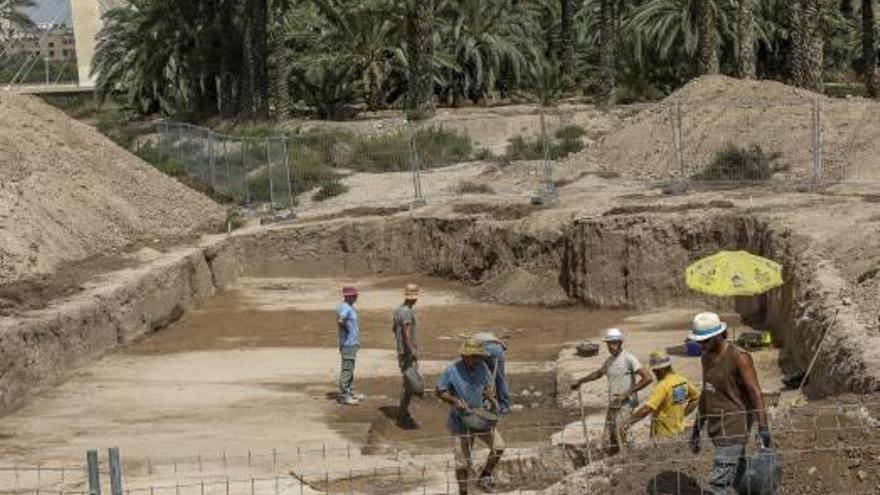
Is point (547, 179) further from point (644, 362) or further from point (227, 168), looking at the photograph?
point (644, 362)

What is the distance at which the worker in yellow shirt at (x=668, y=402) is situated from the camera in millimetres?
14258

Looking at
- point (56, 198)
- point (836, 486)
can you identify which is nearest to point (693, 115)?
point (56, 198)

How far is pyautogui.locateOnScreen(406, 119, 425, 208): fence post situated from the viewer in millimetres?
36281

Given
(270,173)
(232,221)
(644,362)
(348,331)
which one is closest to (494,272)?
(232,221)

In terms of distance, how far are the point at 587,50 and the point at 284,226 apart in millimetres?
25580

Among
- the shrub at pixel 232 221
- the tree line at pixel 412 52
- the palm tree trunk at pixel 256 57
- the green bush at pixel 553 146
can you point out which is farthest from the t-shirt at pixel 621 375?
the palm tree trunk at pixel 256 57

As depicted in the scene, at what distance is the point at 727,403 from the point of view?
466 inches

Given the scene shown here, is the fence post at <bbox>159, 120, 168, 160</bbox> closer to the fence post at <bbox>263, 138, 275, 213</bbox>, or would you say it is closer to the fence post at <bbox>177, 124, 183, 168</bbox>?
the fence post at <bbox>177, 124, 183, 168</bbox>

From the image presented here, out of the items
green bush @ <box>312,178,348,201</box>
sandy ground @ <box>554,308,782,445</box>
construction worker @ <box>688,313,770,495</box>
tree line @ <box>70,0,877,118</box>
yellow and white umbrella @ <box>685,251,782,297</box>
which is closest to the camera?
construction worker @ <box>688,313,770,495</box>

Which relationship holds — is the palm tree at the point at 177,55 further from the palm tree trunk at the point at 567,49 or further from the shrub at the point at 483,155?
the shrub at the point at 483,155

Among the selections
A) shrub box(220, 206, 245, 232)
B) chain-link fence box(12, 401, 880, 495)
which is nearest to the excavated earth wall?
shrub box(220, 206, 245, 232)

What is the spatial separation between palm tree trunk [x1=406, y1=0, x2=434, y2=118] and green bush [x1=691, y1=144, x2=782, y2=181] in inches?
535

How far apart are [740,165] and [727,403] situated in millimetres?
23488

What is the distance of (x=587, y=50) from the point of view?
5894 centimetres
